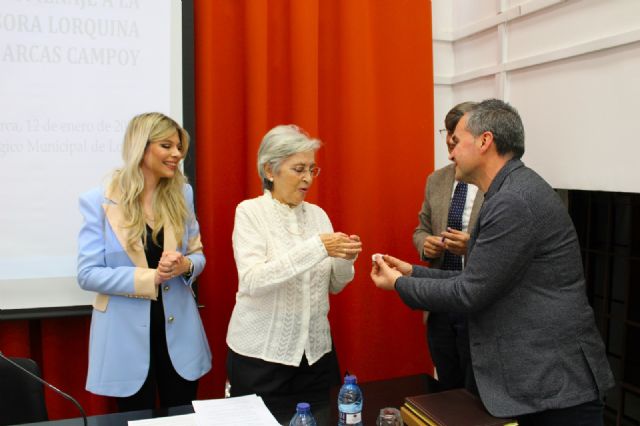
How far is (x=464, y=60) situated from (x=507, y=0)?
496 mm

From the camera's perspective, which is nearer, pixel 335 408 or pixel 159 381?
pixel 335 408

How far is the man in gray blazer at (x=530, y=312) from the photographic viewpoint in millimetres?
1442

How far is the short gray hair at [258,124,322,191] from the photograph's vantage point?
2.01 metres

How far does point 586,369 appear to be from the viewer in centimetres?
147

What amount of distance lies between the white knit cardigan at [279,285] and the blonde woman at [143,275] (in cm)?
28

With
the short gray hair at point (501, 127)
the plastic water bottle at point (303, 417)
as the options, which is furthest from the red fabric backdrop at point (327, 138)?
the plastic water bottle at point (303, 417)

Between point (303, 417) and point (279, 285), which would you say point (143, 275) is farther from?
point (303, 417)

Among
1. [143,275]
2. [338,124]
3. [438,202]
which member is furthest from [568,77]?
[143,275]

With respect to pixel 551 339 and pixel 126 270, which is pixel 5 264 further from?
pixel 551 339

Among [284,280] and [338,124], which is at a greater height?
[338,124]

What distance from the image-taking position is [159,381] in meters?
2.21

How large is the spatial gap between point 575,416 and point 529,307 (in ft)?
1.05

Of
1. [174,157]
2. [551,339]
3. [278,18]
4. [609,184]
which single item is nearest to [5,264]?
[174,157]

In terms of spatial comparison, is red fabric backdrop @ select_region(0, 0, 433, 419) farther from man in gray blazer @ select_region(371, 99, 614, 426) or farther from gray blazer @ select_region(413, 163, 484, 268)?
man in gray blazer @ select_region(371, 99, 614, 426)
